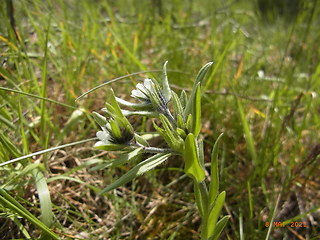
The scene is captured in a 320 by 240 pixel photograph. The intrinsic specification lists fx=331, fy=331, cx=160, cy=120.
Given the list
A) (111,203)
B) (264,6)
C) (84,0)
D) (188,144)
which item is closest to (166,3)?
(84,0)

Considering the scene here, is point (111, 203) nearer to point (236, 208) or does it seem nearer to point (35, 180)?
point (35, 180)

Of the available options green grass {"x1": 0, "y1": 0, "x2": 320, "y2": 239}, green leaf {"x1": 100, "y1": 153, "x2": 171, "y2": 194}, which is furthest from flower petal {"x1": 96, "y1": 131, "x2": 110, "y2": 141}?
green grass {"x1": 0, "y1": 0, "x2": 320, "y2": 239}

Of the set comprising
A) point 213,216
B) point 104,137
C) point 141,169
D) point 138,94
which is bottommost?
point 213,216

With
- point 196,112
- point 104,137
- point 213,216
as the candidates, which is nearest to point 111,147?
point 104,137

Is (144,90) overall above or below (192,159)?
above

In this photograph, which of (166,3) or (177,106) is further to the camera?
(166,3)

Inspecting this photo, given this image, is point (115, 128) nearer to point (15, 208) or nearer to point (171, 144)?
point (171, 144)

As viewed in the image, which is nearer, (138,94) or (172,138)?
(172,138)

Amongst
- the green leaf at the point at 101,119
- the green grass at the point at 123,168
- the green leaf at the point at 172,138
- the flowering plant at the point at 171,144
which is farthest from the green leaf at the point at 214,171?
the green leaf at the point at 101,119
